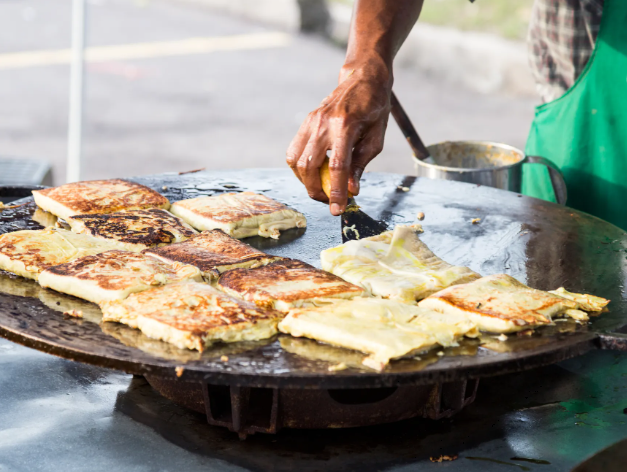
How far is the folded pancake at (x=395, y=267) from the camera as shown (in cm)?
248

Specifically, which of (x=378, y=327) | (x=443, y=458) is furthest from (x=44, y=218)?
(x=443, y=458)

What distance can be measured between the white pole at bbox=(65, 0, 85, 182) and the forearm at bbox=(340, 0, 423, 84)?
273cm

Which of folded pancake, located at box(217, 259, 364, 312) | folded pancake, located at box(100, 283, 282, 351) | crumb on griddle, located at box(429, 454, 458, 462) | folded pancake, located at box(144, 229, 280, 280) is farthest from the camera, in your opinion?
folded pancake, located at box(144, 229, 280, 280)

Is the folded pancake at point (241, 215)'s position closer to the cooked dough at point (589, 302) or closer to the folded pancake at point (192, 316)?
the folded pancake at point (192, 316)

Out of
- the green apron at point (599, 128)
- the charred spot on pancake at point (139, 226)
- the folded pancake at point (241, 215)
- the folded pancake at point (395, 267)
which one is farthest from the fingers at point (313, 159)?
the green apron at point (599, 128)

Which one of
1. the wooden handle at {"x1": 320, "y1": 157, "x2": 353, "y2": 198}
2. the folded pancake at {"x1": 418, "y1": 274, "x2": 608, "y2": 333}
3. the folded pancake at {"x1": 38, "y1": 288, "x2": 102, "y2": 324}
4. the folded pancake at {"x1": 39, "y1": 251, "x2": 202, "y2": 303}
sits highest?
the wooden handle at {"x1": 320, "y1": 157, "x2": 353, "y2": 198}

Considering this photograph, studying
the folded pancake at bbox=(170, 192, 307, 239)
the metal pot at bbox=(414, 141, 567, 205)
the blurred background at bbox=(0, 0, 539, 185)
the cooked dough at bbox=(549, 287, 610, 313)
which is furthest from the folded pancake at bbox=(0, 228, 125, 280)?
the blurred background at bbox=(0, 0, 539, 185)

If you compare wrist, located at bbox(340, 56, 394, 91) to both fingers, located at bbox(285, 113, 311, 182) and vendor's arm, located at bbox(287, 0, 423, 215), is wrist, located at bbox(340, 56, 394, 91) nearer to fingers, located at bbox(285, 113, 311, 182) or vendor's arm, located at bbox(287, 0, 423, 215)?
vendor's arm, located at bbox(287, 0, 423, 215)

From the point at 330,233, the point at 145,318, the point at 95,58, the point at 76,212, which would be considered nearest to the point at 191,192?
the point at 76,212

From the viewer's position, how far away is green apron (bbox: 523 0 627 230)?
3.82m

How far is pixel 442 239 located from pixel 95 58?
12.5 m

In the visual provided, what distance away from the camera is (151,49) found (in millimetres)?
14914

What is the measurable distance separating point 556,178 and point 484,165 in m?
0.62

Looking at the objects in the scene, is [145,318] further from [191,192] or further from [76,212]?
[191,192]
